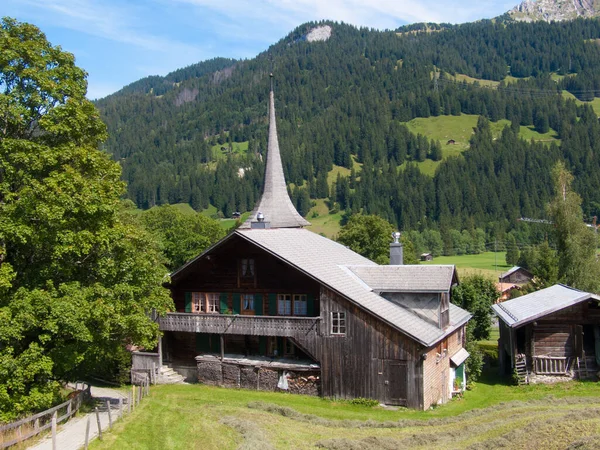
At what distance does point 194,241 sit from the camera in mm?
68562

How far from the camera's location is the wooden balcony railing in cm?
2994

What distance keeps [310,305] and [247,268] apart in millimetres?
4022

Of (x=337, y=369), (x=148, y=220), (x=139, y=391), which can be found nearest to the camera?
(x=139, y=391)

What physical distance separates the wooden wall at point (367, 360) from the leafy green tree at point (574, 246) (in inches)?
1160

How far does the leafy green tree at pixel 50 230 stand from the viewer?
1944 centimetres

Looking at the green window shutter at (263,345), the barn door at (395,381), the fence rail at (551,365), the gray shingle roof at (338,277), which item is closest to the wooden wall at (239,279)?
the gray shingle roof at (338,277)

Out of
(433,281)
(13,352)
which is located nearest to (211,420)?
(13,352)

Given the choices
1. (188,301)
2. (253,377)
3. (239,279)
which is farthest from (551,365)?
(188,301)

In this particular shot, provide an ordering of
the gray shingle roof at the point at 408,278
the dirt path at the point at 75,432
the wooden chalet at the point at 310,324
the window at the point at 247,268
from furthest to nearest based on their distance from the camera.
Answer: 1. the window at the point at 247,268
2. the gray shingle roof at the point at 408,278
3. the wooden chalet at the point at 310,324
4. the dirt path at the point at 75,432

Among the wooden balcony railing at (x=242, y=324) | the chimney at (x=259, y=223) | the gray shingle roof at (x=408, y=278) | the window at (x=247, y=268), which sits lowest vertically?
the wooden balcony railing at (x=242, y=324)

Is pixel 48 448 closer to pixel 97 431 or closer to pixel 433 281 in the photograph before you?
pixel 97 431

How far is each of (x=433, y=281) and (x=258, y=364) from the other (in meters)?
9.47

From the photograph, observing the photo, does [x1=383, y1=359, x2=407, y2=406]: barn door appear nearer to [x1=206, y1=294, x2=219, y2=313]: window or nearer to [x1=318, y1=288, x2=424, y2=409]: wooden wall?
[x1=318, y1=288, x2=424, y2=409]: wooden wall

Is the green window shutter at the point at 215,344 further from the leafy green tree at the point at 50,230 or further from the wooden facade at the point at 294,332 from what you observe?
the leafy green tree at the point at 50,230
